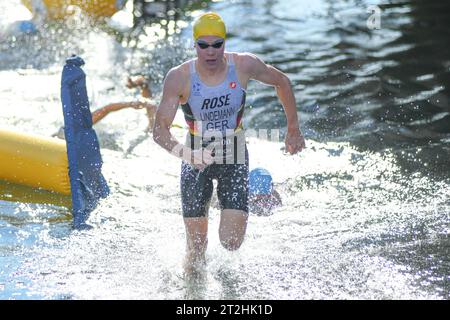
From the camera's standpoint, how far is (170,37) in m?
15.4

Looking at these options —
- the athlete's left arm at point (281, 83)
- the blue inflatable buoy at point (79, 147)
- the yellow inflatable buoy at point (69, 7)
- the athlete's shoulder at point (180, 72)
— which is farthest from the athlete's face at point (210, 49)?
the yellow inflatable buoy at point (69, 7)

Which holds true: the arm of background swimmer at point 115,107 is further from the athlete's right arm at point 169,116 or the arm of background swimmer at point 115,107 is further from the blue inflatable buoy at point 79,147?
the athlete's right arm at point 169,116

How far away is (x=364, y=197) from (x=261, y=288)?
2.44 metres

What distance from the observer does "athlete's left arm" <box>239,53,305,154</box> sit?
6.81 metres

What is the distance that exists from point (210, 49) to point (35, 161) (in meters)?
3.13

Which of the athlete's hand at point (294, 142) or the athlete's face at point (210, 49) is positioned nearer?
the athlete's face at point (210, 49)

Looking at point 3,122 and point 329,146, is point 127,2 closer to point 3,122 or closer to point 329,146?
point 3,122

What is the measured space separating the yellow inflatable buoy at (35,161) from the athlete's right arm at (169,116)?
2594 mm

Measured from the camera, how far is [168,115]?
650 centimetres

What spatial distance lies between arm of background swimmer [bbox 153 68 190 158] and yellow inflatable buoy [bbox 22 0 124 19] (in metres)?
10.00

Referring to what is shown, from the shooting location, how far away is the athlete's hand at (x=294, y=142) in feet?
22.5

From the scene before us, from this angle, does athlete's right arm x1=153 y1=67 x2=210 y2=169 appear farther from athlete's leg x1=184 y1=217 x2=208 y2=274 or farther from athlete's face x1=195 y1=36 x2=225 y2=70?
athlete's leg x1=184 y1=217 x2=208 y2=274

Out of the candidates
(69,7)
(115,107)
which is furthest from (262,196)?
(69,7)

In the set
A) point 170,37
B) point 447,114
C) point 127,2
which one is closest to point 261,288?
point 447,114
